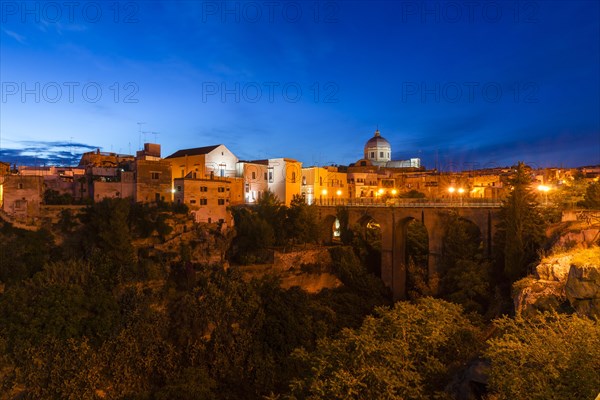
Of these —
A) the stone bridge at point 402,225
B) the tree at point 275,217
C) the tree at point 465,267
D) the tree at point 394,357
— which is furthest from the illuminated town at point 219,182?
the tree at point 394,357

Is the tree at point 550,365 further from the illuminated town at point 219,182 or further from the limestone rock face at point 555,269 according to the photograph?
the illuminated town at point 219,182

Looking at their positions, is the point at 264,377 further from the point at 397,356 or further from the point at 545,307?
the point at 545,307

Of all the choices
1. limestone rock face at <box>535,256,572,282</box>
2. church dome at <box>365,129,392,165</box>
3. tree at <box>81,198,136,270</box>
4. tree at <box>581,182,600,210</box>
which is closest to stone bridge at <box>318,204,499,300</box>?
tree at <box>581,182,600,210</box>

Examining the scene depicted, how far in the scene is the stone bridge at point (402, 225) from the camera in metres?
30.2

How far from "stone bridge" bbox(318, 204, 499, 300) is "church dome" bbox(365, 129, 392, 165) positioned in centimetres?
3274

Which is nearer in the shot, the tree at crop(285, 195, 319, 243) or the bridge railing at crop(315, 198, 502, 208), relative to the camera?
the bridge railing at crop(315, 198, 502, 208)

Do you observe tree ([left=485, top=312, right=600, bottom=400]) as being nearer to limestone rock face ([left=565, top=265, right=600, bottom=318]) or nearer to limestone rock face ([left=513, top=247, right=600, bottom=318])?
limestone rock face ([left=513, top=247, right=600, bottom=318])

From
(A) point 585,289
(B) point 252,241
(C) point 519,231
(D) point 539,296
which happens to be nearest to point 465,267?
(C) point 519,231

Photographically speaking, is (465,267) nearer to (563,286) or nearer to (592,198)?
(592,198)

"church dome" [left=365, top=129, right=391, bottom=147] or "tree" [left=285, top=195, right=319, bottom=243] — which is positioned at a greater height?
"church dome" [left=365, top=129, right=391, bottom=147]

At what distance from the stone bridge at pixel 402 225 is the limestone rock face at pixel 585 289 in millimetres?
14723

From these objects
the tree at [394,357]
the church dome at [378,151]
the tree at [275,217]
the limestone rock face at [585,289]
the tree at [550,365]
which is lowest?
the tree at [394,357]

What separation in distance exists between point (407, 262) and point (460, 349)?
21.9 metres

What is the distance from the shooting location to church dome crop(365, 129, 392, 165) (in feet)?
239
